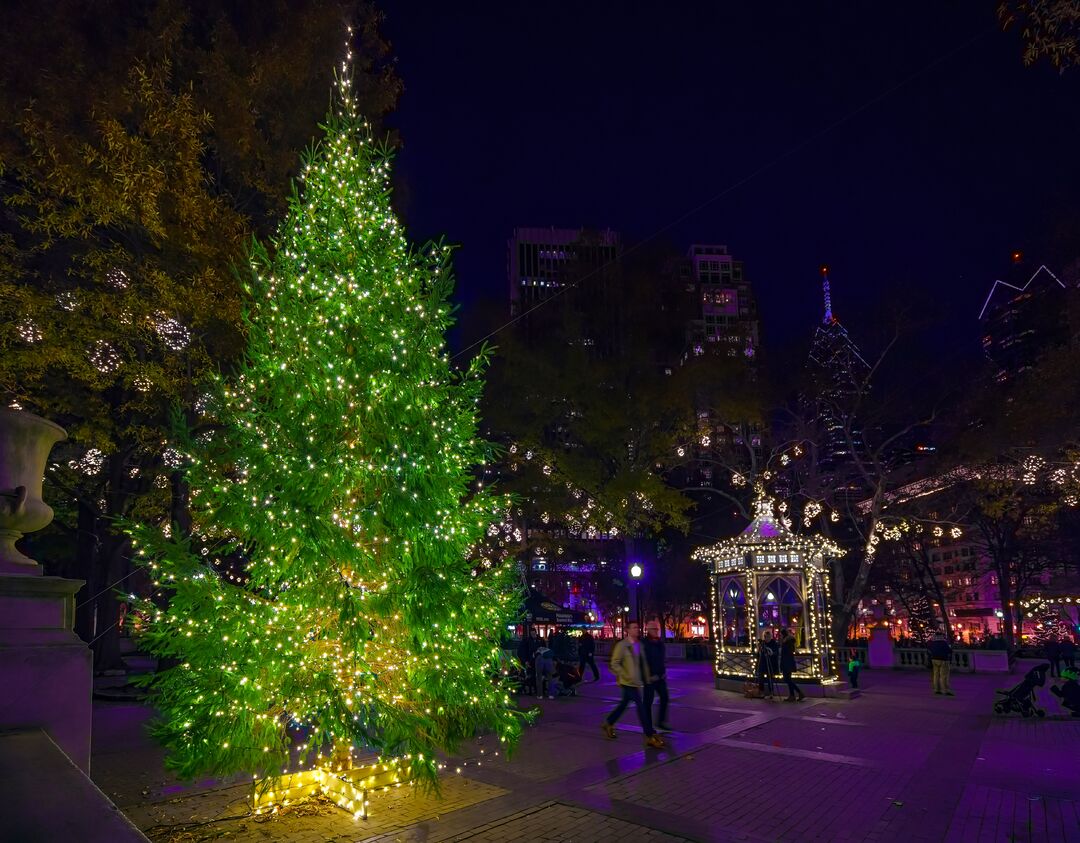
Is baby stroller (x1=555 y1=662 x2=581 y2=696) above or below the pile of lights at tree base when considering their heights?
below

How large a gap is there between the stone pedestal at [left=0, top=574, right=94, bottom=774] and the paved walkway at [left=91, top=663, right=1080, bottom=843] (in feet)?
5.22

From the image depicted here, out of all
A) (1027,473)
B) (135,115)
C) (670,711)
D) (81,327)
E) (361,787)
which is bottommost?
(670,711)

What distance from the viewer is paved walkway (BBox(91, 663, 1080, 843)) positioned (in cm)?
595

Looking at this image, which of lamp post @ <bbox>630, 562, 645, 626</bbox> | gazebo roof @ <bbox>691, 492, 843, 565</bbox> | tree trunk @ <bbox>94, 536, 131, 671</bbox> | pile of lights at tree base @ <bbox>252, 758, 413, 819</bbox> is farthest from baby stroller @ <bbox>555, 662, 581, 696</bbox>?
tree trunk @ <bbox>94, 536, 131, 671</bbox>

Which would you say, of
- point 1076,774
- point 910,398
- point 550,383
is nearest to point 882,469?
point 910,398

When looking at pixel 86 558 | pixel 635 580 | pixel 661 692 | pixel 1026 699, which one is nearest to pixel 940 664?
pixel 1026 699

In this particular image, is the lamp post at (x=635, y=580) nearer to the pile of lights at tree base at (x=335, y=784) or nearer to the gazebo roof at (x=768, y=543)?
the gazebo roof at (x=768, y=543)

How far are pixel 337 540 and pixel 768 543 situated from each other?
41.3 ft

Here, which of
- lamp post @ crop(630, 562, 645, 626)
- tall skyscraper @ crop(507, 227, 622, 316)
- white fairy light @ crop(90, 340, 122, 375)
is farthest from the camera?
tall skyscraper @ crop(507, 227, 622, 316)

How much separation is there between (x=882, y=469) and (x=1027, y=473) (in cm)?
446

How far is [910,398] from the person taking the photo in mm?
22375

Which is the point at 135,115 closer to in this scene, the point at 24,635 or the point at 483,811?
the point at 24,635

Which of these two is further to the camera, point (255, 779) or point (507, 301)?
point (507, 301)

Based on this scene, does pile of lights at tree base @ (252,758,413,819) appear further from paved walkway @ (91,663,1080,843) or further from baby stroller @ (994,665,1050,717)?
baby stroller @ (994,665,1050,717)
